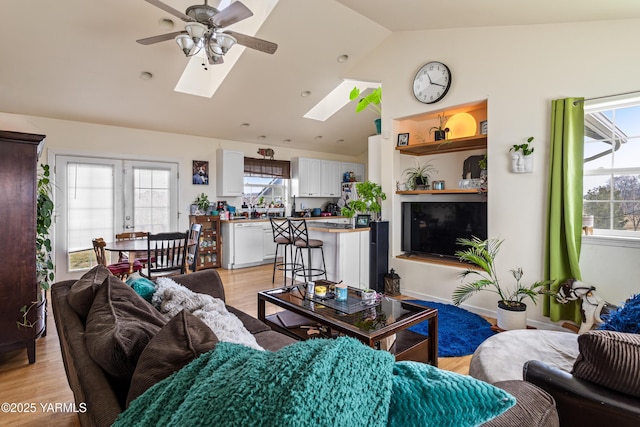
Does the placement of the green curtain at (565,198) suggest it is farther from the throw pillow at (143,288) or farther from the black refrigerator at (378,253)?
the throw pillow at (143,288)

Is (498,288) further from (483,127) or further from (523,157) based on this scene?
(483,127)

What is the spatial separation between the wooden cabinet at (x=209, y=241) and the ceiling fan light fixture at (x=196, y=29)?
368 cm

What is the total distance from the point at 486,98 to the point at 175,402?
3.83m

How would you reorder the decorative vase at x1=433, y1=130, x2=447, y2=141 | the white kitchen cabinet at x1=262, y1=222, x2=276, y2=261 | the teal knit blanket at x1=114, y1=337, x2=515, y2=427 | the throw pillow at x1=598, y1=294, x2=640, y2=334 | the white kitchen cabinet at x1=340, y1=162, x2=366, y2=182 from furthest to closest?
the white kitchen cabinet at x1=340, y1=162, x2=366, y2=182, the white kitchen cabinet at x1=262, y1=222, x2=276, y2=261, the decorative vase at x1=433, y1=130, x2=447, y2=141, the throw pillow at x1=598, y1=294, x2=640, y2=334, the teal knit blanket at x1=114, y1=337, x2=515, y2=427

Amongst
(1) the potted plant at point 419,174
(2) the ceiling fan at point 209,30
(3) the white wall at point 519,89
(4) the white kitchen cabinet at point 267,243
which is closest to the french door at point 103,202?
(4) the white kitchen cabinet at point 267,243

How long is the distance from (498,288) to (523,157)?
1.29 m

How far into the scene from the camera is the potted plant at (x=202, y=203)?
19.4ft

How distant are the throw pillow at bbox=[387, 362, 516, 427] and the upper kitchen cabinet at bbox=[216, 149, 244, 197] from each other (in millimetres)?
5866

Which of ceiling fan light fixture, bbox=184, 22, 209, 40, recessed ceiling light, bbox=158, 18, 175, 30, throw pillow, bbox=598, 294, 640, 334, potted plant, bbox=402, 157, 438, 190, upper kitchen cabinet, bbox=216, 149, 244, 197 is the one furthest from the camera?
upper kitchen cabinet, bbox=216, 149, 244, 197

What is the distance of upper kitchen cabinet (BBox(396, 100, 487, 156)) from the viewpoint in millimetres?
3779

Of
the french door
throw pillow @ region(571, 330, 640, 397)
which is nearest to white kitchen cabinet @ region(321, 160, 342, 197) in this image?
the french door

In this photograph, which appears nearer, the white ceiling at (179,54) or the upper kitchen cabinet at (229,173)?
the white ceiling at (179,54)

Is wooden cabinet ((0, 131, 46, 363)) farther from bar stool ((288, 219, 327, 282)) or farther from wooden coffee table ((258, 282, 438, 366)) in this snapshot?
bar stool ((288, 219, 327, 282))

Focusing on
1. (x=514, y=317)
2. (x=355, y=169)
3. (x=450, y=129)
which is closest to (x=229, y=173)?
(x=355, y=169)
